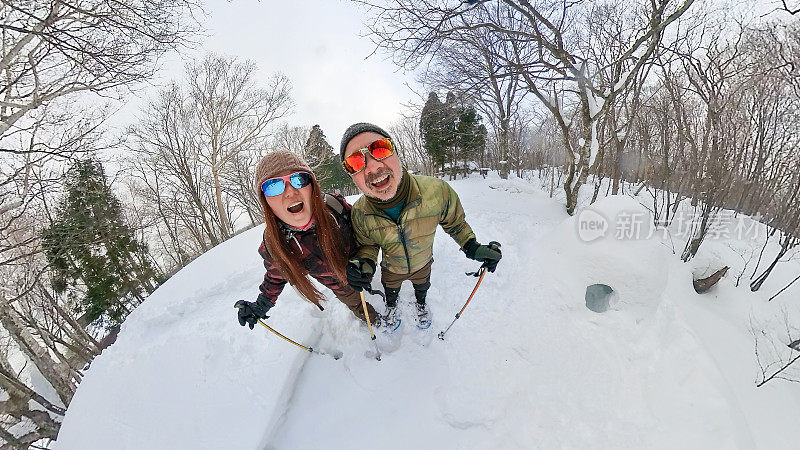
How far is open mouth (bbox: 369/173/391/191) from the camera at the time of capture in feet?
5.51

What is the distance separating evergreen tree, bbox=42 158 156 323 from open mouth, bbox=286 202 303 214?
11335 mm

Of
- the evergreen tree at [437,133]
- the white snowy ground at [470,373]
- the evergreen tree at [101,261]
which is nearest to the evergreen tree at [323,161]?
the evergreen tree at [437,133]

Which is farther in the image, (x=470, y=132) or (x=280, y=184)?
(x=470, y=132)

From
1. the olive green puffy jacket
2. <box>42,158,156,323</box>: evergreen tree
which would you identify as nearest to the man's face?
the olive green puffy jacket

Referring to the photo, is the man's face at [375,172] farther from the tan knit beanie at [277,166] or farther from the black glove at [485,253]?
the black glove at [485,253]

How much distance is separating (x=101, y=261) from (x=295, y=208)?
13.7 metres

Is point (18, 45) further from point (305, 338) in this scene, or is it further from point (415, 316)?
point (415, 316)

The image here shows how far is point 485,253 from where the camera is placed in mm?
2062

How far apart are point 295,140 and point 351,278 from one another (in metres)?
16.6

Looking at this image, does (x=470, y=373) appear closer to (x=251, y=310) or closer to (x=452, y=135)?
(x=251, y=310)

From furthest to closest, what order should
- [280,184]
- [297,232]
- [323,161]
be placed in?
[323,161] < [297,232] < [280,184]

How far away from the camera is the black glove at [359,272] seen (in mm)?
1861

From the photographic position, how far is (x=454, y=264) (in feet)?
12.3

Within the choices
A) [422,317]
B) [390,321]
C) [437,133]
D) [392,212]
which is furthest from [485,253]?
[437,133]
